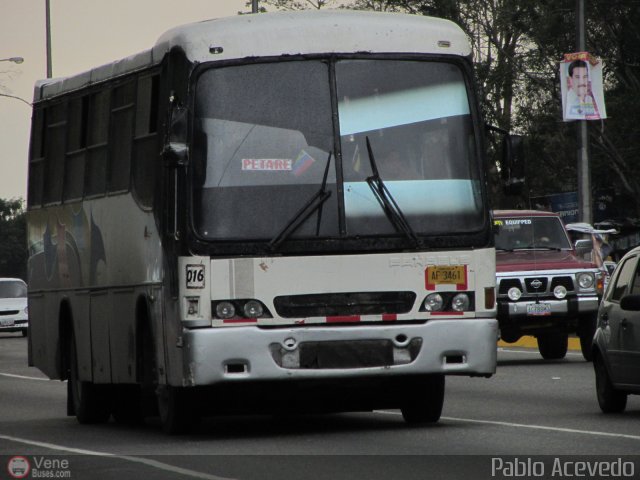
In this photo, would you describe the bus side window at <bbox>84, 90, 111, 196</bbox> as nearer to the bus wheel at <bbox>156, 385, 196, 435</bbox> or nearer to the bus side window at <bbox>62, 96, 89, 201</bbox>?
the bus side window at <bbox>62, 96, 89, 201</bbox>

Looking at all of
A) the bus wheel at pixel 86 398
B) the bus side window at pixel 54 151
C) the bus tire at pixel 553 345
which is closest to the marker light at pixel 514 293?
the bus tire at pixel 553 345

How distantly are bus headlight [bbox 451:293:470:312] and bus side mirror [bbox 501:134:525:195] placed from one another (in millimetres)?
1091

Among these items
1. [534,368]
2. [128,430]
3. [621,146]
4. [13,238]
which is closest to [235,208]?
[128,430]

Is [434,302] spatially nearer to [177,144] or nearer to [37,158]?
[177,144]

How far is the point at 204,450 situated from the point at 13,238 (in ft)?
369

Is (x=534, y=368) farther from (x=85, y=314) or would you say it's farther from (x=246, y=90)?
(x=246, y=90)

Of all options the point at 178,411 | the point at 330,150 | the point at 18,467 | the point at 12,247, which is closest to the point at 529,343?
the point at 178,411

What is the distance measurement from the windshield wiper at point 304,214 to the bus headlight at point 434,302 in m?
1.00

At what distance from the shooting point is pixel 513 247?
2539 centimetres

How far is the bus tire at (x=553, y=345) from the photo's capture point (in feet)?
85.9

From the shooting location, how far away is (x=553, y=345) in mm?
26203

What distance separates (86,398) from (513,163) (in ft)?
16.8

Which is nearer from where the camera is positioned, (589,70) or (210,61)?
(210,61)

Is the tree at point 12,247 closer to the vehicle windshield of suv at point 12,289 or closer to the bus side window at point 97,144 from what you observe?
the vehicle windshield of suv at point 12,289
